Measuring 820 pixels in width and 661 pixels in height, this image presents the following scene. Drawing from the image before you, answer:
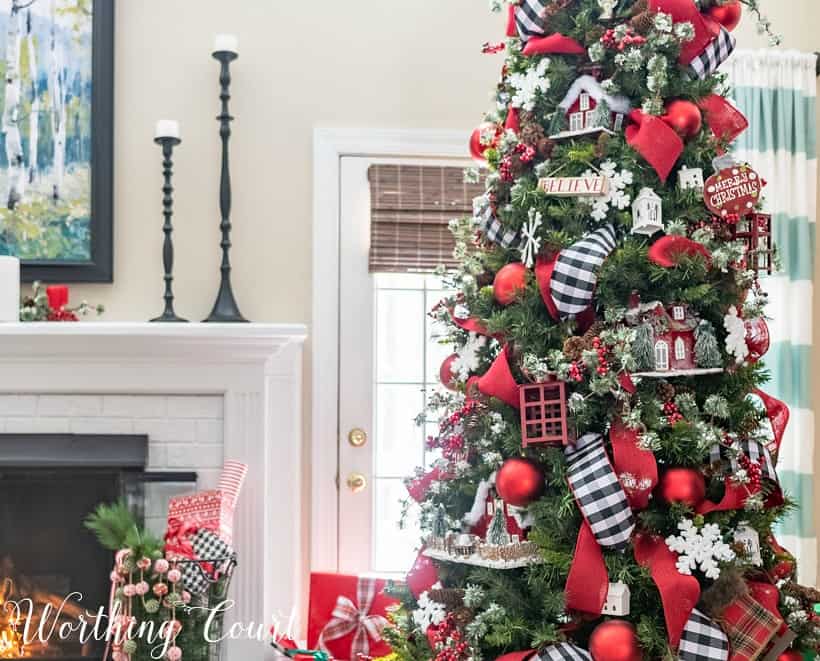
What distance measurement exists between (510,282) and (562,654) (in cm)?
85

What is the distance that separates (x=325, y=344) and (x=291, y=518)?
0.61 metres

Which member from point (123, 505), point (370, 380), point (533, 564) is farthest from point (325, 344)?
point (533, 564)

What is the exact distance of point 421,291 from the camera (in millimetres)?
3545

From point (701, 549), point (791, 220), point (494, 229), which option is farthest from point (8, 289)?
point (791, 220)

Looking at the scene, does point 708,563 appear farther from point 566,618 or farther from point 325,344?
point 325,344

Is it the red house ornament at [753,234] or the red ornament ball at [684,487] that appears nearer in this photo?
the red ornament ball at [684,487]

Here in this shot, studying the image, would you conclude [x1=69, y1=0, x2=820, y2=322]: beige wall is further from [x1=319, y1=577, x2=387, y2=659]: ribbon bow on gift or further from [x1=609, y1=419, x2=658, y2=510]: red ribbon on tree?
[x1=609, y1=419, x2=658, y2=510]: red ribbon on tree

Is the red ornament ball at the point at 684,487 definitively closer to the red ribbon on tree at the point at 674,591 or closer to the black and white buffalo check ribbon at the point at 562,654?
the red ribbon on tree at the point at 674,591

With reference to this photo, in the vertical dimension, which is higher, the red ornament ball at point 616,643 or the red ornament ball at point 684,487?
the red ornament ball at point 684,487

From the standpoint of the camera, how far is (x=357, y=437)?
347 cm

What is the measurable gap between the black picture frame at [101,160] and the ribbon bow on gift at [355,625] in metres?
1.36

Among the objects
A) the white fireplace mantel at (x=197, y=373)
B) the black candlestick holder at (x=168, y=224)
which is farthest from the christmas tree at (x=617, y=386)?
the black candlestick holder at (x=168, y=224)

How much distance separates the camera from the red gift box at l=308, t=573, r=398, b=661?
3236mm

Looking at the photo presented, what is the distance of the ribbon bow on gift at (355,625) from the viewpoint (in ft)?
10.6
